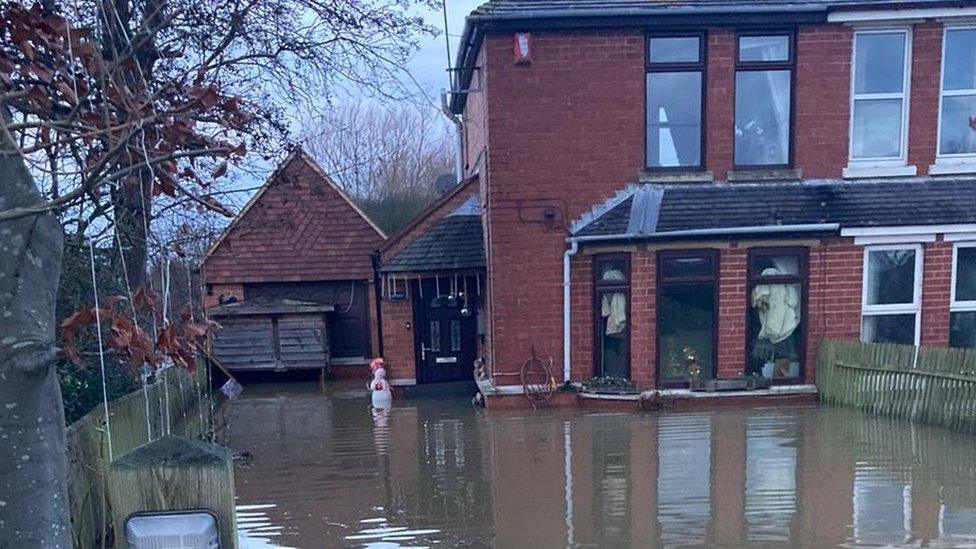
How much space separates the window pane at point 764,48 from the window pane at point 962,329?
457cm

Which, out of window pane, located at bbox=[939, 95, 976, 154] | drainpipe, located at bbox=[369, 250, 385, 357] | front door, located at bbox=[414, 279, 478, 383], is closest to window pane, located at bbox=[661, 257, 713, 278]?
window pane, located at bbox=[939, 95, 976, 154]

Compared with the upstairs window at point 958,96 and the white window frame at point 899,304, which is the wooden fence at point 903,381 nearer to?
the white window frame at point 899,304

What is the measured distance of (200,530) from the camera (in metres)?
2.44

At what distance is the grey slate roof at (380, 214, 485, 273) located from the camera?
12.4 m

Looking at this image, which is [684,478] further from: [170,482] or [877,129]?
[877,129]

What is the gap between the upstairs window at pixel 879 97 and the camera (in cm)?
1058

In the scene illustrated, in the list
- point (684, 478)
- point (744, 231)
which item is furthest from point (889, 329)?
point (684, 478)

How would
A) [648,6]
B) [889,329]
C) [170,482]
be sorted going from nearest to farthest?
1. [170,482]
2. [648,6]
3. [889,329]

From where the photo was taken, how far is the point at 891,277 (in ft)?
35.0

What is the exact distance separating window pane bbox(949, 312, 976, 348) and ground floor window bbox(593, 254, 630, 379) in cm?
478

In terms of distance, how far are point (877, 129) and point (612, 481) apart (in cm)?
717

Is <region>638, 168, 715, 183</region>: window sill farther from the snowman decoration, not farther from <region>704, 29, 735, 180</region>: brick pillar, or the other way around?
the snowman decoration

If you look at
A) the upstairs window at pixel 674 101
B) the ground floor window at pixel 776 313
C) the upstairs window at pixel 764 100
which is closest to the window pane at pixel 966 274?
the ground floor window at pixel 776 313

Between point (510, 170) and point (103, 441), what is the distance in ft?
21.2
